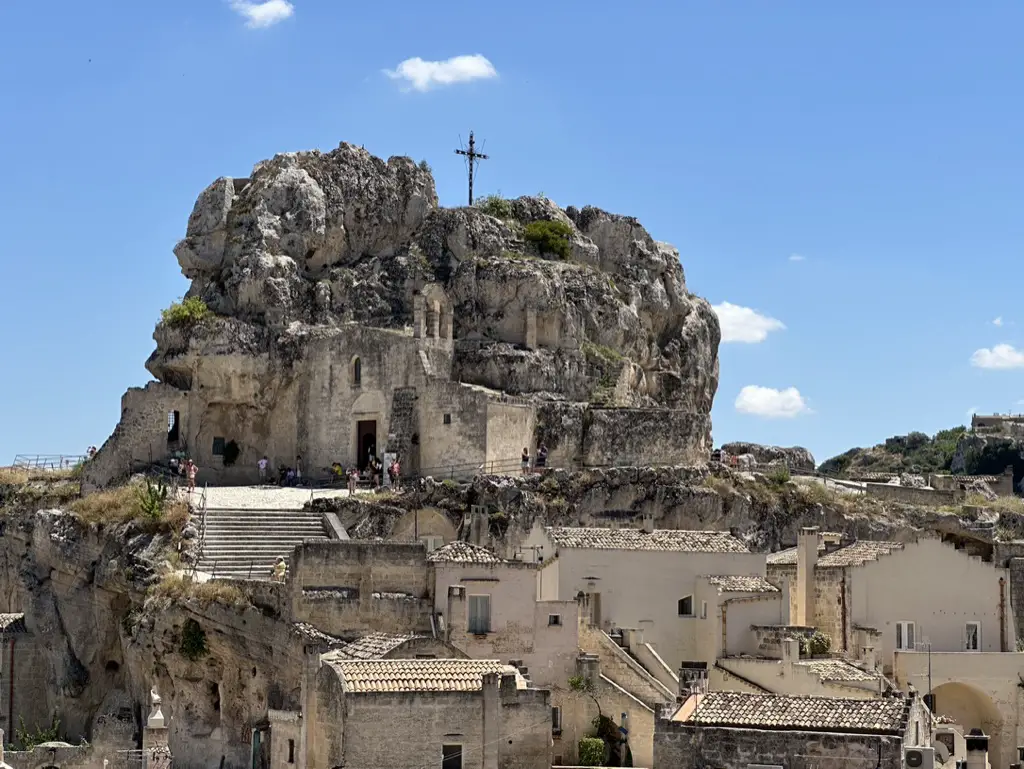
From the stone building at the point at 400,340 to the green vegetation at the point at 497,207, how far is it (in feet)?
0.99

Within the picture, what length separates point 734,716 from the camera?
115 ft

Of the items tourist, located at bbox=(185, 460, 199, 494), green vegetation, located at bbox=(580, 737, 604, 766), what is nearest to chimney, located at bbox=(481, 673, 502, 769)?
green vegetation, located at bbox=(580, 737, 604, 766)

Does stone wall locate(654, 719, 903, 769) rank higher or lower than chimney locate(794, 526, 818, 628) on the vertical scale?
lower

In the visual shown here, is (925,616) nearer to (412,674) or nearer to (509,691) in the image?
(509,691)

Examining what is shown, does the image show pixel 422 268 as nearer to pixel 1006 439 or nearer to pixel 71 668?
pixel 71 668

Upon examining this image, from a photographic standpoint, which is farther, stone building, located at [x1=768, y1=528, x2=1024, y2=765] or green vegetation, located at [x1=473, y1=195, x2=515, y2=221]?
green vegetation, located at [x1=473, y1=195, x2=515, y2=221]

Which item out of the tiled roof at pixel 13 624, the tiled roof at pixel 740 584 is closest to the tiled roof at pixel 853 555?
the tiled roof at pixel 740 584

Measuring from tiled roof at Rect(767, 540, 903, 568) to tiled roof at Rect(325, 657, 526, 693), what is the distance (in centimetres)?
1512

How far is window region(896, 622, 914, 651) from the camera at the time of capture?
5053 cm

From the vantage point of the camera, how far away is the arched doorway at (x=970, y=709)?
158 feet

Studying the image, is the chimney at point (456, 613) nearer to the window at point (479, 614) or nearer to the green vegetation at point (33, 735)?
the window at point (479, 614)

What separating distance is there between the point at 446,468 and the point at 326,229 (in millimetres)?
13406

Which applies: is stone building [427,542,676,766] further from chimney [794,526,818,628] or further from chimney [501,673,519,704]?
chimney [794,526,818,628]

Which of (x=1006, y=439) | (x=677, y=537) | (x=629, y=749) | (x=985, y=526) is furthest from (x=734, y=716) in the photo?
(x=1006, y=439)
